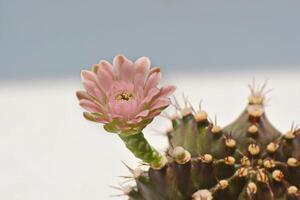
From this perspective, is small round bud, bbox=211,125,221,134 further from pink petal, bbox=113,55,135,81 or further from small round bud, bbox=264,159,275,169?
pink petal, bbox=113,55,135,81

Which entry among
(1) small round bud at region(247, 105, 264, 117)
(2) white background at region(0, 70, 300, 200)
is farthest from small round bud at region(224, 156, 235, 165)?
(2) white background at region(0, 70, 300, 200)

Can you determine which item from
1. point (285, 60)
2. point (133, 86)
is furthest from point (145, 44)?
point (133, 86)

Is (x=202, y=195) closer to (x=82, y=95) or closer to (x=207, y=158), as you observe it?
(x=207, y=158)

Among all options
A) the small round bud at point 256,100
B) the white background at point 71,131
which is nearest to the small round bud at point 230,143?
the small round bud at point 256,100

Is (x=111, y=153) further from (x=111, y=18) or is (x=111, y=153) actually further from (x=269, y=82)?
(x=111, y=18)

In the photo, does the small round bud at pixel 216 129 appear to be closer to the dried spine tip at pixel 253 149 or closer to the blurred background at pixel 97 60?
the dried spine tip at pixel 253 149

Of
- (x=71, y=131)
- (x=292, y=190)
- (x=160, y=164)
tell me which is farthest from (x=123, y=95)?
(x=71, y=131)
